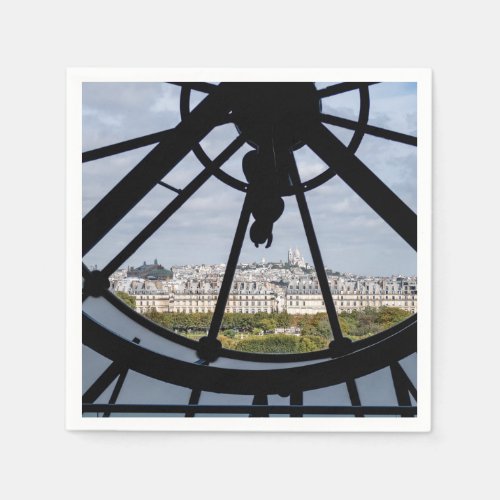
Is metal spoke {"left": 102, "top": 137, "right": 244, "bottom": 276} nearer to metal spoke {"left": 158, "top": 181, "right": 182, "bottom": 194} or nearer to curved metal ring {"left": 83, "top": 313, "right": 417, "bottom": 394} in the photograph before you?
metal spoke {"left": 158, "top": 181, "right": 182, "bottom": 194}

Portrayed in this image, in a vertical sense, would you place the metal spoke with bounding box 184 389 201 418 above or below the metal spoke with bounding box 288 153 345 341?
below

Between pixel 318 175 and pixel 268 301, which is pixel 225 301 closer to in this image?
pixel 268 301

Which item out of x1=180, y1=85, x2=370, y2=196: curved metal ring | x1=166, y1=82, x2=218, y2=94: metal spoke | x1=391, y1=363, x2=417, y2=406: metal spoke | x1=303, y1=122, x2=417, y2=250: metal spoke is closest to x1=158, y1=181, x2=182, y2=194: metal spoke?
x1=180, y1=85, x2=370, y2=196: curved metal ring
